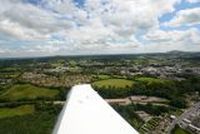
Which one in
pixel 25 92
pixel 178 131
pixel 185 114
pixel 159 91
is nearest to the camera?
pixel 178 131

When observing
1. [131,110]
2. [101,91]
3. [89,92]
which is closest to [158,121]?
[131,110]

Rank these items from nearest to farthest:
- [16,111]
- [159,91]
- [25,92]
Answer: [16,111] → [159,91] → [25,92]

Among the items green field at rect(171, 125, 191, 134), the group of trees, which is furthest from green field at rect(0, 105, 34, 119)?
green field at rect(171, 125, 191, 134)

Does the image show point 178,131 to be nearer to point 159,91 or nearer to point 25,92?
point 159,91

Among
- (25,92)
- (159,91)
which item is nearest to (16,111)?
(25,92)

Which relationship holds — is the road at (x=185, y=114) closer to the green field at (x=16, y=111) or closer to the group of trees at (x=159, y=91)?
the group of trees at (x=159, y=91)

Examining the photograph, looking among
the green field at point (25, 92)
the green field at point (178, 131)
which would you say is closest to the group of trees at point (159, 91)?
the green field at point (25, 92)
